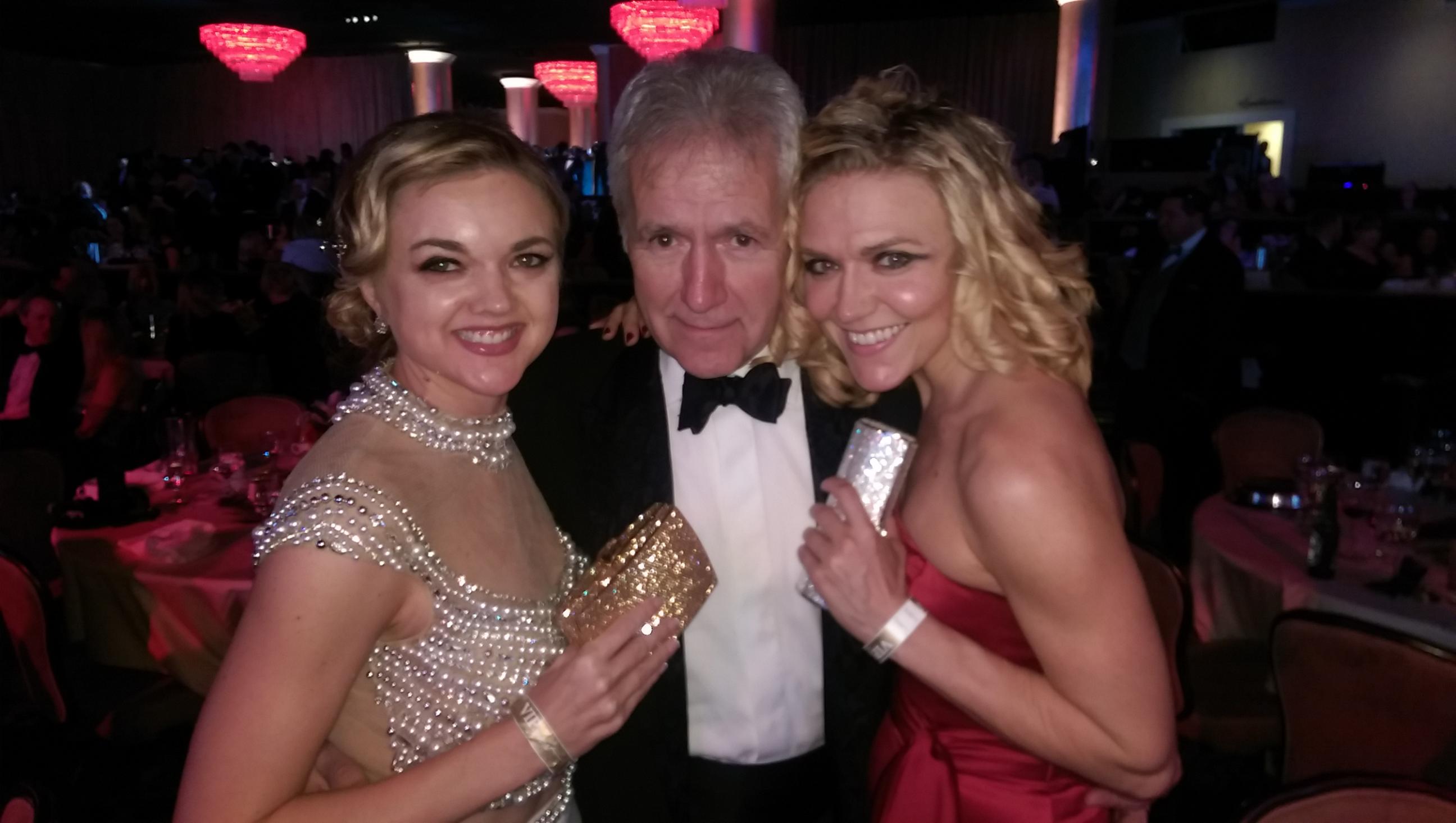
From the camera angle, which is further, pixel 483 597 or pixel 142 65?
pixel 142 65

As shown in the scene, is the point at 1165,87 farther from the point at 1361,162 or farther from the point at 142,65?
the point at 142,65

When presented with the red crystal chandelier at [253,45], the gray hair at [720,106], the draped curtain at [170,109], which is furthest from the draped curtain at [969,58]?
the gray hair at [720,106]

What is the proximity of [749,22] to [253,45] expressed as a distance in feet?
19.9

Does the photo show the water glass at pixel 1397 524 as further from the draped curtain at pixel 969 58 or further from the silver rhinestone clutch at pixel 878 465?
the draped curtain at pixel 969 58

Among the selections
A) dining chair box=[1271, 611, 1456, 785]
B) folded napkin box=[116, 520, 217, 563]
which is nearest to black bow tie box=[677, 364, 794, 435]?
dining chair box=[1271, 611, 1456, 785]

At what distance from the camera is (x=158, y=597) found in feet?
10.6

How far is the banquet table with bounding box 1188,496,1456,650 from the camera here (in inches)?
116

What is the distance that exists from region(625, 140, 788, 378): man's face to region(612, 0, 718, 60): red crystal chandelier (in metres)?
8.40

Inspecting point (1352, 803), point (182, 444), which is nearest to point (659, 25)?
point (182, 444)

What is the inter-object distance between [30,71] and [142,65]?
1.83 meters

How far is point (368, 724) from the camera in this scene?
1.45 meters

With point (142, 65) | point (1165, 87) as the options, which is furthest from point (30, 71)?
point (1165, 87)

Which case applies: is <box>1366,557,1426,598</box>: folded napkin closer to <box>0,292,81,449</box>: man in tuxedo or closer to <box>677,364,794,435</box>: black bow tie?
<box>677,364,794,435</box>: black bow tie

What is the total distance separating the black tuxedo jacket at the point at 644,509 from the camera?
6.02 feet
